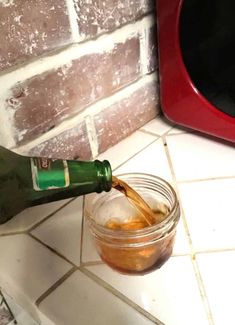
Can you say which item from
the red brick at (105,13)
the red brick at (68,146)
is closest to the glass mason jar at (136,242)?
the red brick at (68,146)

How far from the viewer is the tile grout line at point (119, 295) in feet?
1.12

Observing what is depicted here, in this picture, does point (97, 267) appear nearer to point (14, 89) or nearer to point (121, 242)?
point (121, 242)

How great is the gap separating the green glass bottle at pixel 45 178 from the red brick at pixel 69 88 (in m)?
0.06

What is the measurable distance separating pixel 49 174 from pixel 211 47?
0.25 meters

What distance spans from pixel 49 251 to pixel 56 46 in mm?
229

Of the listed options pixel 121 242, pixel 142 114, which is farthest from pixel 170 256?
pixel 142 114

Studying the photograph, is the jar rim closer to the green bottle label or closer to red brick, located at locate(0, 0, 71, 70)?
the green bottle label

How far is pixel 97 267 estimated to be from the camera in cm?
40

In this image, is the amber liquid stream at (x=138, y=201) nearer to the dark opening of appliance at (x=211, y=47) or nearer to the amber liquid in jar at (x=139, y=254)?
the amber liquid in jar at (x=139, y=254)

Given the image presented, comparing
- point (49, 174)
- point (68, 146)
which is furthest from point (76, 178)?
point (68, 146)

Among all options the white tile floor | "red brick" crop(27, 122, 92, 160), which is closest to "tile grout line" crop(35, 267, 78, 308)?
the white tile floor

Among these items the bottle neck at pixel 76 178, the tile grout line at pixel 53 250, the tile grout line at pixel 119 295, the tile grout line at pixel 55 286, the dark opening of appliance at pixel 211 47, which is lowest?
the tile grout line at pixel 53 250

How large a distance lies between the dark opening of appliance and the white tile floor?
0.29 feet

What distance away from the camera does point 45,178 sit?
1.25 feet
